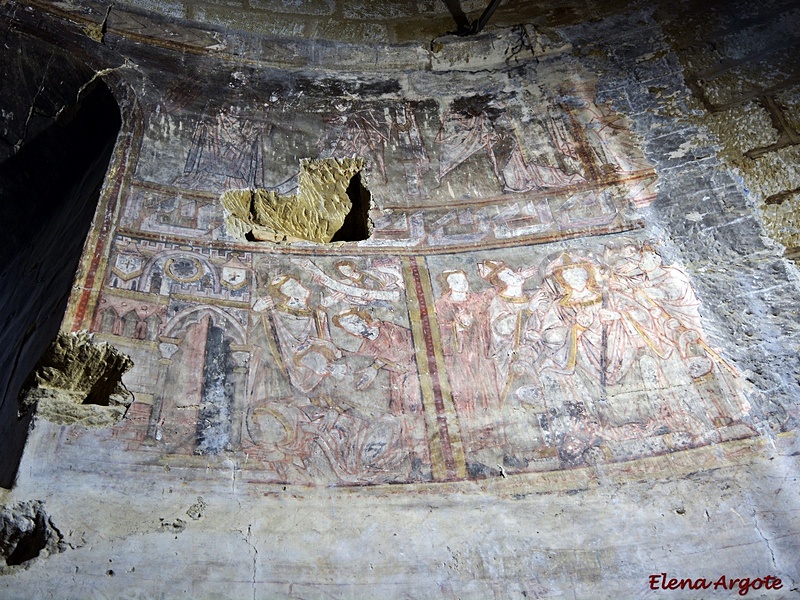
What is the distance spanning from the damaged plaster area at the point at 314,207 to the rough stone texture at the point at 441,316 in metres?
0.11

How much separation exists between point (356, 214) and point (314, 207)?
37 centimetres

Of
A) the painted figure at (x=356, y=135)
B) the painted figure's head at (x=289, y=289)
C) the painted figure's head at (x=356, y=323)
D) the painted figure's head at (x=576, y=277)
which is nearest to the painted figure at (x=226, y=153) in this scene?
the painted figure at (x=356, y=135)

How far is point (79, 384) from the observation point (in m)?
4.59

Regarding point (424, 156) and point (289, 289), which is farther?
point (424, 156)

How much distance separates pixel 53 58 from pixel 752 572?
246 inches

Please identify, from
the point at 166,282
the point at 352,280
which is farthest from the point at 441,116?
the point at 166,282

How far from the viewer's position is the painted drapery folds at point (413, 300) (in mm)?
4820

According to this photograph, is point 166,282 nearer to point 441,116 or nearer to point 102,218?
point 102,218

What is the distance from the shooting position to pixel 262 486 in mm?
4496

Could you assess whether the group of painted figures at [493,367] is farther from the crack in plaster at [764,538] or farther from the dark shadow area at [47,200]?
the dark shadow area at [47,200]

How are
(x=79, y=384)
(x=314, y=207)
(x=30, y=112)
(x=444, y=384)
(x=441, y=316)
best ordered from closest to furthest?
(x=79, y=384) < (x=444, y=384) < (x=441, y=316) < (x=30, y=112) < (x=314, y=207)

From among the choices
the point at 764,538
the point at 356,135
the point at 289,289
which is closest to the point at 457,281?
the point at 289,289

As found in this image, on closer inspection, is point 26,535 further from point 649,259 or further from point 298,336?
point 649,259

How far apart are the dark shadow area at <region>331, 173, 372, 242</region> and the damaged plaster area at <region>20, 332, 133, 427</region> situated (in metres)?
2.22
